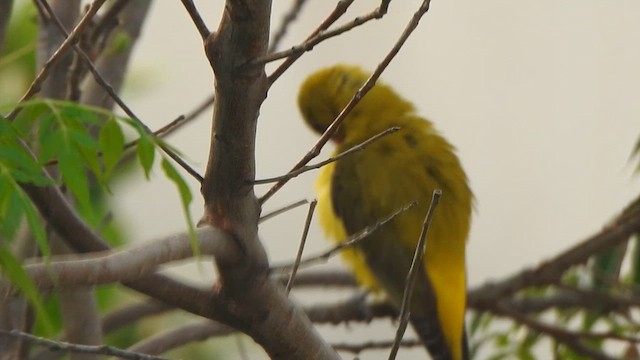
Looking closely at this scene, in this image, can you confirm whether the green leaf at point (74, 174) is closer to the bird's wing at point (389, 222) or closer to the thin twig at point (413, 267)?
the thin twig at point (413, 267)

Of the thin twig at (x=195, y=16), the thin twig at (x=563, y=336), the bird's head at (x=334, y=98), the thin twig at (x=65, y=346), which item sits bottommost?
the thin twig at (x=563, y=336)

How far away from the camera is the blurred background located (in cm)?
248

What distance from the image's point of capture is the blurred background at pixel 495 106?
2.48 m

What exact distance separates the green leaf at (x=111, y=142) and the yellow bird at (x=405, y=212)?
98 centimetres

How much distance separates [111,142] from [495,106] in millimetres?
2094

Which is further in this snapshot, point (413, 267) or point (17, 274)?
point (413, 267)

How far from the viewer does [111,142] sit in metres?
0.55

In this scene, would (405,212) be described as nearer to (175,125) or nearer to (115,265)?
(175,125)

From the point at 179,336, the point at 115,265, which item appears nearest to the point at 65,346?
the point at 115,265

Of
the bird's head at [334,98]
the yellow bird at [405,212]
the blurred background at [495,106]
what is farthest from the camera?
the blurred background at [495,106]

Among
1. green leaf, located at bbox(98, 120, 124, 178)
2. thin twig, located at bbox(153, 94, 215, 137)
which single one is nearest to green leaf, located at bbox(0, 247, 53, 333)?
green leaf, located at bbox(98, 120, 124, 178)

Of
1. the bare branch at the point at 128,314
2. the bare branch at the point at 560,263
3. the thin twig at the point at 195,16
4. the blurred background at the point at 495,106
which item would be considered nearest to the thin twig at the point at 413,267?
the thin twig at the point at 195,16

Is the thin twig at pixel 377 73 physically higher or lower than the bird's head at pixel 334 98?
lower

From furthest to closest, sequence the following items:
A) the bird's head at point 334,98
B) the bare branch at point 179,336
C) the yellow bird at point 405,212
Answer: the bird's head at point 334,98 → the yellow bird at point 405,212 → the bare branch at point 179,336
